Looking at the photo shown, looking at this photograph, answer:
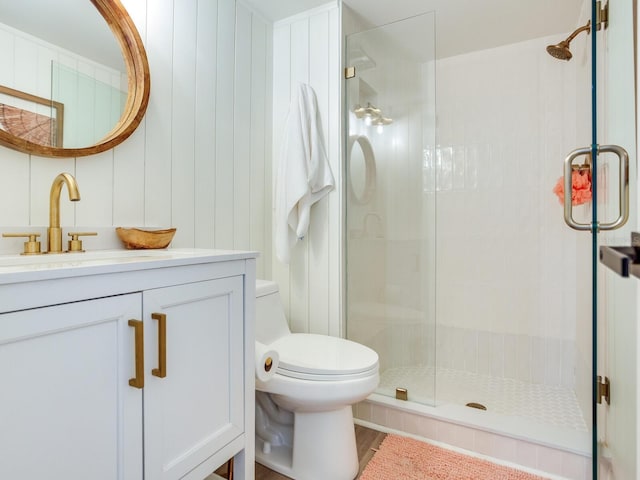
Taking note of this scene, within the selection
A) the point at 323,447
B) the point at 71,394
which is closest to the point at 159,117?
the point at 71,394

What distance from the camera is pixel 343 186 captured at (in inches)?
78.5

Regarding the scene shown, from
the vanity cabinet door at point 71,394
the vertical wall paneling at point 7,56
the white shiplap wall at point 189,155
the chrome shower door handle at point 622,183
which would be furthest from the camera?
the white shiplap wall at point 189,155

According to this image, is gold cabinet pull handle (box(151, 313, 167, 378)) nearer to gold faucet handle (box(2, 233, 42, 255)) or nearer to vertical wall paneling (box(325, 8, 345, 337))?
gold faucet handle (box(2, 233, 42, 255))

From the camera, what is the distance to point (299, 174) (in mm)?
1855

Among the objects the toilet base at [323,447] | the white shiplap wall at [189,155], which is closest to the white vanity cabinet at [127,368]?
the toilet base at [323,447]

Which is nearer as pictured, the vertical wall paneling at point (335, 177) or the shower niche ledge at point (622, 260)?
the shower niche ledge at point (622, 260)

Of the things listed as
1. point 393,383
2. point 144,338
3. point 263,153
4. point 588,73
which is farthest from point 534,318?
point 144,338

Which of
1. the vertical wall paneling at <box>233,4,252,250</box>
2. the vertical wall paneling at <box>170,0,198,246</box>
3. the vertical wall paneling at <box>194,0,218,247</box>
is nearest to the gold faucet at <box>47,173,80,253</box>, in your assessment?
the vertical wall paneling at <box>170,0,198,246</box>

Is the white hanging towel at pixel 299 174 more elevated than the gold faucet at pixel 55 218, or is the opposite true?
the white hanging towel at pixel 299 174

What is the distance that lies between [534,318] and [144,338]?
2223 mm

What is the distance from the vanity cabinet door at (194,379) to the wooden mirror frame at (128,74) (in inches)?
25.8

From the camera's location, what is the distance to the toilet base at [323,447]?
4.84 ft

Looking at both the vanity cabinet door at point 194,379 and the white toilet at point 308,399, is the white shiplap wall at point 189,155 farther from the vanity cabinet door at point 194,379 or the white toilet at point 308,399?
the vanity cabinet door at point 194,379

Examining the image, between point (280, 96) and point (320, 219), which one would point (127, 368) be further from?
point (280, 96)
